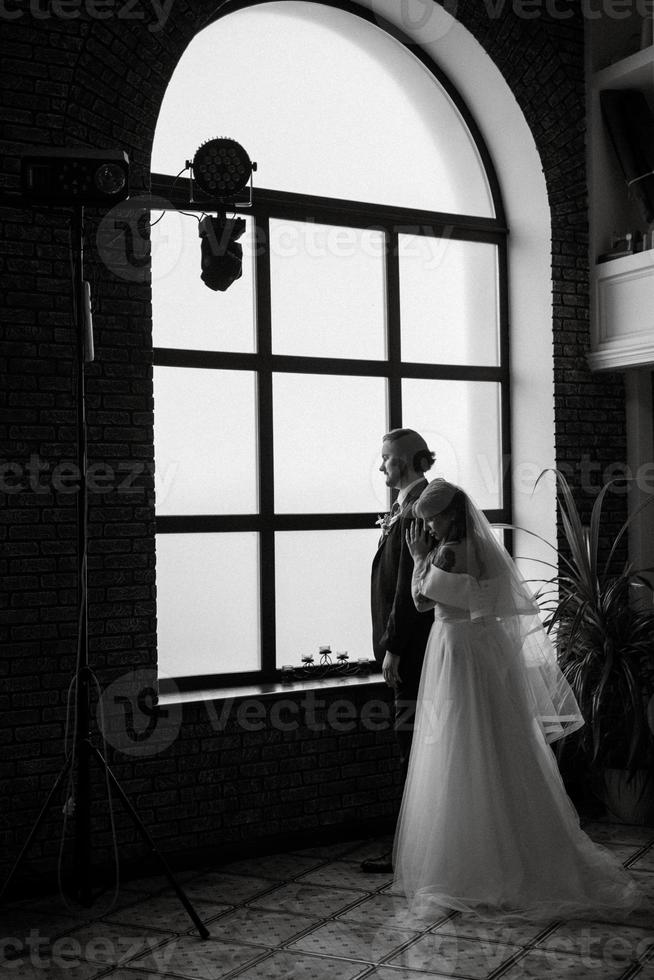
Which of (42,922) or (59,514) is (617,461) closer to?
(59,514)

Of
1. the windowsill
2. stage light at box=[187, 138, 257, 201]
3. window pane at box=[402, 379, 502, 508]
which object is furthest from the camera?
window pane at box=[402, 379, 502, 508]

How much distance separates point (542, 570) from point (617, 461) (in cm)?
67

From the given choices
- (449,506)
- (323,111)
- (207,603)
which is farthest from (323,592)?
(323,111)

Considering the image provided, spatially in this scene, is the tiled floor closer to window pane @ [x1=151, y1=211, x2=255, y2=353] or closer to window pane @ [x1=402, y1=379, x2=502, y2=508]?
window pane @ [x1=402, y1=379, x2=502, y2=508]

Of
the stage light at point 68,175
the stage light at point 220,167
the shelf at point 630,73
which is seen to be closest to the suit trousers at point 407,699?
the stage light at point 220,167

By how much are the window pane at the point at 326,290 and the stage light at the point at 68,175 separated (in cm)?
141

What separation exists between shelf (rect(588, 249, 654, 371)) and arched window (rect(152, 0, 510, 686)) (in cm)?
48

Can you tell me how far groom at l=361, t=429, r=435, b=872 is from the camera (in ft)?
13.3

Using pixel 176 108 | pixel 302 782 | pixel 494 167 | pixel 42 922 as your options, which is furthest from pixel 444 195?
pixel 42 922

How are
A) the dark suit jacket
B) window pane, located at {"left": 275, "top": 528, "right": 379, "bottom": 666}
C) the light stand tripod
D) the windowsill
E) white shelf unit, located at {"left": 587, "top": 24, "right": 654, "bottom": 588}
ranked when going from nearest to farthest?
the light stand tripod, the dark suit jacket, the windowsill, window pane, located at {"left": 275, "top": 528, "right": 379, "bottom": 666}, white shelf unit, located at {"left": 587, "top": 24, "right": 654, "bottom": 588}

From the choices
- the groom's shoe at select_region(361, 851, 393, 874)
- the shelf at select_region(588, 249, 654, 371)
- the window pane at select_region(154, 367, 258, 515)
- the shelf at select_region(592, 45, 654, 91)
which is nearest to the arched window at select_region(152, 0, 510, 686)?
the window pane at select_region(154, 367, 258, 515)

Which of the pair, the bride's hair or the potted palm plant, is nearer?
the bride's hair

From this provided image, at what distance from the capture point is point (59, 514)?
400cm

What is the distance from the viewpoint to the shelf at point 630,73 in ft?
16.4
